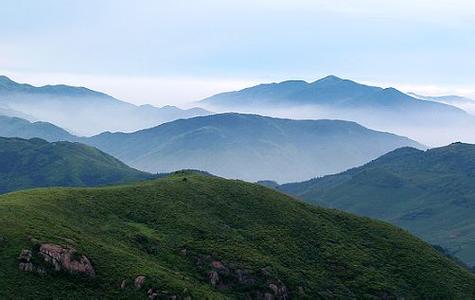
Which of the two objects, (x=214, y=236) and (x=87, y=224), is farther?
(x=214, y=236)

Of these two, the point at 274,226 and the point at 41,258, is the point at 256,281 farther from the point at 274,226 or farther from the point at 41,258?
the point at 41,258

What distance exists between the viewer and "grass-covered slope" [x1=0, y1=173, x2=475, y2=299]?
3713 inches

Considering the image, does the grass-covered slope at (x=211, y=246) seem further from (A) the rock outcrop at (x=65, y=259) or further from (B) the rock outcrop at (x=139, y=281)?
(A) the rock outcrop at (x=65, y=259)

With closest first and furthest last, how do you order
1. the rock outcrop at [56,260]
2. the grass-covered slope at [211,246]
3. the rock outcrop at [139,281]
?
1. the rock outcrop at [56,260]
2. the rock outcrop at [139,281]
3. the grass-covered slope at [211,246]

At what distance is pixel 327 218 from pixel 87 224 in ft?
228

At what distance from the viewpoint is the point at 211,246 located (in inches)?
4742

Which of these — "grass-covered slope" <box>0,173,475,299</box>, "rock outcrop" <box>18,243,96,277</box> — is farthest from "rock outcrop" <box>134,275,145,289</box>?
"rock outcrop" <box>18,243,96,277</box>

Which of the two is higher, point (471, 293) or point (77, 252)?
point (77, 252)

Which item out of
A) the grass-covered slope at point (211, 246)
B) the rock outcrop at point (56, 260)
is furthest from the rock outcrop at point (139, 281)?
the rock outcrop at point (56, 260)

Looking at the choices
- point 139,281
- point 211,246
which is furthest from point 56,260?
point 211,246

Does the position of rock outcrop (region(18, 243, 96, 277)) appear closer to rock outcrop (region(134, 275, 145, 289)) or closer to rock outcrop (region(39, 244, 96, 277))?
rock outcrop (region(39, 244, 96, 277))

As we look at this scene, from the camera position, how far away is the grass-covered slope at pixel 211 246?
94312 millimetres

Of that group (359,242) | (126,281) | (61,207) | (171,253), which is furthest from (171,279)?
(359,242)

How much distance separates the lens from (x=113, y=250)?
103 meters
